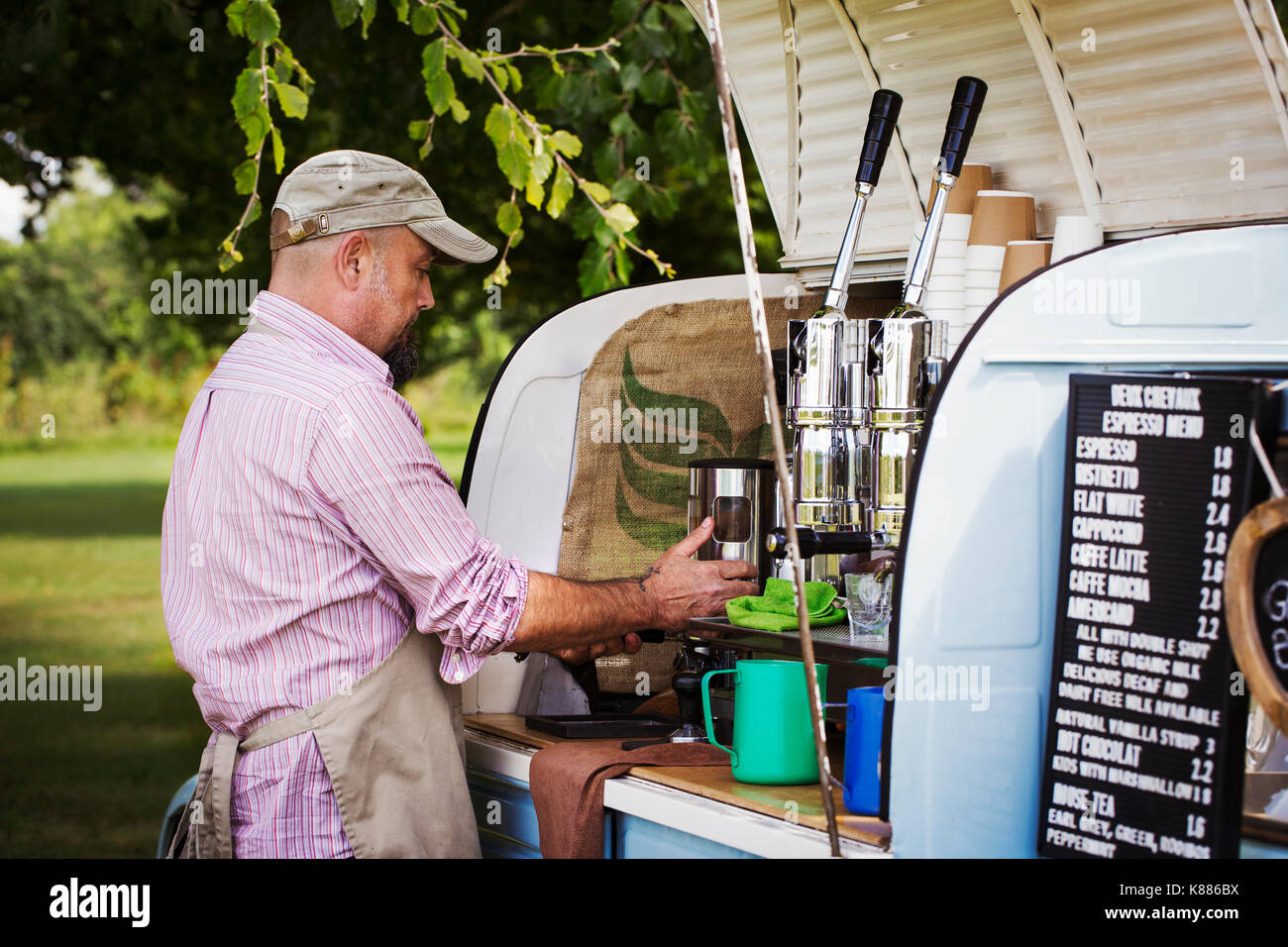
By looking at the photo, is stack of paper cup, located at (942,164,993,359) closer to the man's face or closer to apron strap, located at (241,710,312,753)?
the man's face

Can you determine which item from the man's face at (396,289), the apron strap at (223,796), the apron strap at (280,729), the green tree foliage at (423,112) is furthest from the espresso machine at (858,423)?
the green tree foliage at (423,112)

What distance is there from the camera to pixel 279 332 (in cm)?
250

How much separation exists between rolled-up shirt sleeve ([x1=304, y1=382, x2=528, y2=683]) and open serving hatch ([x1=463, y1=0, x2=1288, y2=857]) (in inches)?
25.9

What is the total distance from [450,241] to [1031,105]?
118 cm

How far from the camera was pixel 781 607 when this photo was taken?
2428 millimetres

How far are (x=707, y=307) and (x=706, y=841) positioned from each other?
1294mm

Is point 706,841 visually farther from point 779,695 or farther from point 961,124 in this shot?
point 961,124

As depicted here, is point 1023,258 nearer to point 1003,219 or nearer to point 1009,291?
point 1003,219

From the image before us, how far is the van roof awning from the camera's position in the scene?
2375 millimetres

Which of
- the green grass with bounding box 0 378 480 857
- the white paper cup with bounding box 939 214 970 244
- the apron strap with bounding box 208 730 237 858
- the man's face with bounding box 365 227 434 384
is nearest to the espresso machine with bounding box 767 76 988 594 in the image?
the white paper cup with bounding box 939 214 970 244

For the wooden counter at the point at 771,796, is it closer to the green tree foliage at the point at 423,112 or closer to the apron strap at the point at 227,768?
the apron strap at the point at 227,768
